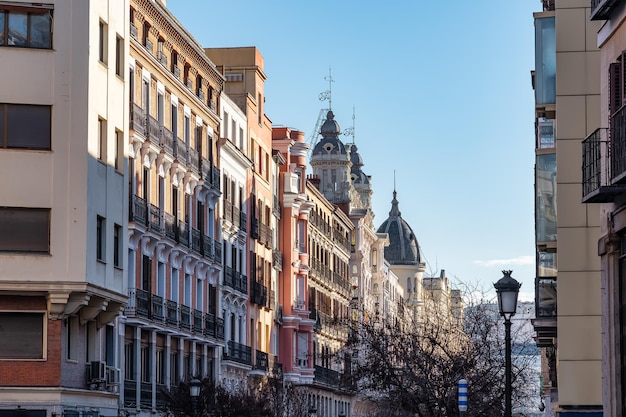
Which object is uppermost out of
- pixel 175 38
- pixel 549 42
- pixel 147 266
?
pixel 175 38

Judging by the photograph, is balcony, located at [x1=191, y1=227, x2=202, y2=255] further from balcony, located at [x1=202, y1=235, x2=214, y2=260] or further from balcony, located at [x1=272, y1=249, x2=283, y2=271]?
balcony, located at [x1=272, y1=249, x2=283, y2=271]

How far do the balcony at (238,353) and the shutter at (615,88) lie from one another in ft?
153

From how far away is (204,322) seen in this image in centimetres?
6438

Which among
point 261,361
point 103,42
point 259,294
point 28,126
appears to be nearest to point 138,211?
point 103,42

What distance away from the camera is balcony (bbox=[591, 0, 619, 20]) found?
23.5 meters

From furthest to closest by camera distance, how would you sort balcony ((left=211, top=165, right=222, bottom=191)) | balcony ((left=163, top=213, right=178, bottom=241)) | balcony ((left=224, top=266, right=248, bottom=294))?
balcony ((left=224, top=266, right=248, bottom=294)) < balcony ((left=211, top=165, right=222, bottom=191)) < balcony ((left=163, top=213, right=178, bottom=241))

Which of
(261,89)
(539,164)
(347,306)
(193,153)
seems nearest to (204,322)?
(193,153)

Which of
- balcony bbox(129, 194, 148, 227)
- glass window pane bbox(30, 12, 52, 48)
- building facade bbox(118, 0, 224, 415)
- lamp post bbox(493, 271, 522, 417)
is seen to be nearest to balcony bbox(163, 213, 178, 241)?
building facade bbox(118, 0, 224, 415)

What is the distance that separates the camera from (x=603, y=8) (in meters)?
23.8

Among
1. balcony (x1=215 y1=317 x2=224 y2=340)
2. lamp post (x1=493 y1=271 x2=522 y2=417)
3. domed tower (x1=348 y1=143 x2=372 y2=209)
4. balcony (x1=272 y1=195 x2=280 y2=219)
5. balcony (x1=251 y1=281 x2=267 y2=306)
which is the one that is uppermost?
domed tower (x1=348 y1=143 x2=372 y2=209)

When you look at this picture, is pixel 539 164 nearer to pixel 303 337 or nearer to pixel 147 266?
pixel 147 266

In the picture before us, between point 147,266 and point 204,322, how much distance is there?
9469 millimetres

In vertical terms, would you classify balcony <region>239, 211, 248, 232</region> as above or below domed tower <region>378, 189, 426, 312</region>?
below

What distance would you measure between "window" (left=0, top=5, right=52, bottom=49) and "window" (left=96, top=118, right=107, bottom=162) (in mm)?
2786
